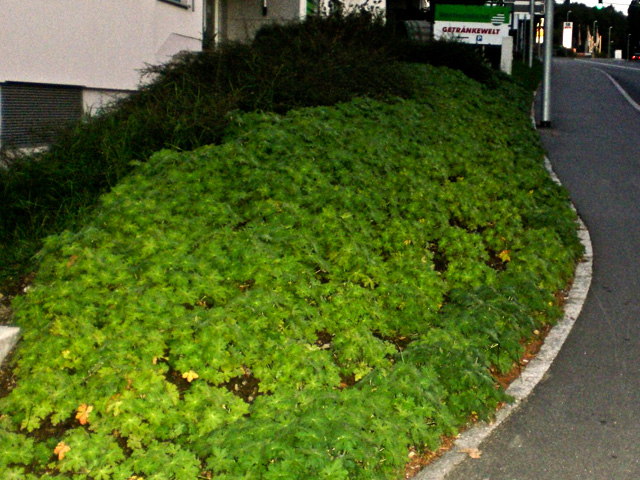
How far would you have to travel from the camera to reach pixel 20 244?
22.5 ft

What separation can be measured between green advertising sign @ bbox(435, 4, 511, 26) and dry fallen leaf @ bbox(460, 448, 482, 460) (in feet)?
74.8

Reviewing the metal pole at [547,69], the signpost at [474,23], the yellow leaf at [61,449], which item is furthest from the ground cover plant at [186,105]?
the signpost at [474,23]

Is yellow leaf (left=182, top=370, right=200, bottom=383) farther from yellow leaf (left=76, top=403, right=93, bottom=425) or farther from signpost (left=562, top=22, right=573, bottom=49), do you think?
signpost (left=562, top=22, right=573, bottom=49)

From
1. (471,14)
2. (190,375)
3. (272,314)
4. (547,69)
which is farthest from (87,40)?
(471,14)

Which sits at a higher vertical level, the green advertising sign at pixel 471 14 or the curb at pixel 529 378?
the green advertising sign at pixel 471 14

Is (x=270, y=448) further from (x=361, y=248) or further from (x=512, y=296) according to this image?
(x=512, y=296)

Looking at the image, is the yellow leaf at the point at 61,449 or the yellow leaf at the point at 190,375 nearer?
the yellow leaf at the point at 61,449

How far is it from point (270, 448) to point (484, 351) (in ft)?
7.37

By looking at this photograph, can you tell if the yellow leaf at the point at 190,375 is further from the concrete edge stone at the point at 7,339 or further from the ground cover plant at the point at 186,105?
the ground cover plant at the point at 186,105

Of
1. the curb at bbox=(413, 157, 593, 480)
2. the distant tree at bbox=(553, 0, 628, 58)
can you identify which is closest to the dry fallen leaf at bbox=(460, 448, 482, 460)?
the curb at bbox=(413, 157, 593, 480)

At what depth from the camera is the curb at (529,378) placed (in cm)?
492

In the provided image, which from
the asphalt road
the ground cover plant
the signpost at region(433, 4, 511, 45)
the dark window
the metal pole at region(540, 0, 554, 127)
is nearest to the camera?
the asphalt road

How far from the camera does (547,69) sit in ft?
66.0

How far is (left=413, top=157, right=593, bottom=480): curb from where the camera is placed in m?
4.92
